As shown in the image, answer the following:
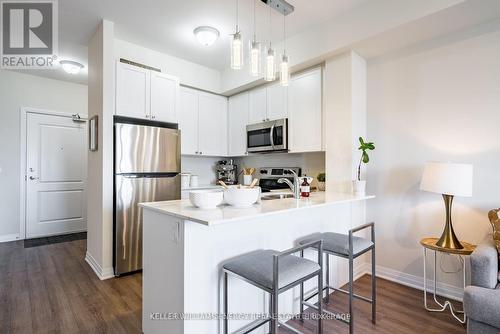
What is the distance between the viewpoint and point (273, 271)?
1.29 metres

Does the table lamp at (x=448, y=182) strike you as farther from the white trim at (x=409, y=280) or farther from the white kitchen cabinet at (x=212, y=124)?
the white kitchen cabinet at (x=212, y=124)

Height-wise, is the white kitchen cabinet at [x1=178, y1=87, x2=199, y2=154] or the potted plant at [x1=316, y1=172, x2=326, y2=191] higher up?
the white kitchen cabinet at [x1=178, y1=87, x2=199, y2=154]

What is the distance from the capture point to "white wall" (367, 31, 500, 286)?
7.06 ft

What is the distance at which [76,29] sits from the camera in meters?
2.85

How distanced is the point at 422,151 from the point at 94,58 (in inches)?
147

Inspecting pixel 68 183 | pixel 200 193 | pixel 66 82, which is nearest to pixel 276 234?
pixel 200 193

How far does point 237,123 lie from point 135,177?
1.80m

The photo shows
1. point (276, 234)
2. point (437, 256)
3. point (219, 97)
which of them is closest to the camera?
point (276, 234)

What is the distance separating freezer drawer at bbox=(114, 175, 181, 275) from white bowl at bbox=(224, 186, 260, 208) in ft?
5.44

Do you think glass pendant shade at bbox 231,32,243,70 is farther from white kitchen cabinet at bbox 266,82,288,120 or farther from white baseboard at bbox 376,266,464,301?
white baseboard at bbox 376,266,464,301

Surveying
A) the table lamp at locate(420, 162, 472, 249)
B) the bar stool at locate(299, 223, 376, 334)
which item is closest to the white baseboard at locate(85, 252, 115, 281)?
the bar stool at locate(299, 223, 376, 334)

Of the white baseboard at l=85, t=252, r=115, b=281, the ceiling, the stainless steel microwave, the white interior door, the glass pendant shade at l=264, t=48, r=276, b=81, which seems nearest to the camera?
the glass pendant shade at l=264, t=48, r=276, b=81

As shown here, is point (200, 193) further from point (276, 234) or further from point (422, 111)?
point (422, 111)

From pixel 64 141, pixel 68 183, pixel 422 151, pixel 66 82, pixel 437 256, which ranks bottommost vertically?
pixel 437 256
